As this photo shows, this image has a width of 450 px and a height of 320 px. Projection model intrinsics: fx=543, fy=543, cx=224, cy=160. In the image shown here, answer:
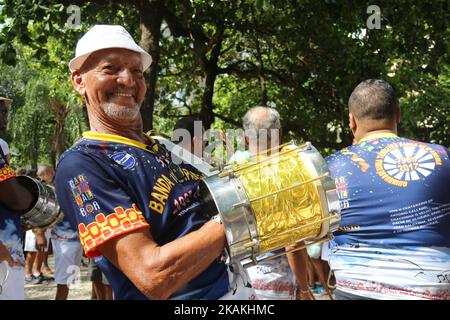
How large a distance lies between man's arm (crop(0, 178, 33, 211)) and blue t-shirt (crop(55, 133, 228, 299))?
105 cm

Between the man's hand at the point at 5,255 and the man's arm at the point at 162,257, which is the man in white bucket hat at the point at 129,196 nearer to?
the man's arm at the point at 162,257

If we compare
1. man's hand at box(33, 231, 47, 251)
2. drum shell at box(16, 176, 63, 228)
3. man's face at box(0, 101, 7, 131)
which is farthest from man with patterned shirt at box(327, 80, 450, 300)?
man's hand at box(33, 231, 47, 251)

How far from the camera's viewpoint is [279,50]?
8906 mm

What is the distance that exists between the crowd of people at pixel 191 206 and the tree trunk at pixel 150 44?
966 mm

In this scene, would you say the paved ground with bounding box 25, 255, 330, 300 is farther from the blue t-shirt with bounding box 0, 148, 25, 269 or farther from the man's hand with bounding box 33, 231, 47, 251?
the blue t-shirt with bounding box 0, 148, 25, 269

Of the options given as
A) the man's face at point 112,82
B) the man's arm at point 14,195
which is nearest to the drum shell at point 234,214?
the man's face at point 112,82

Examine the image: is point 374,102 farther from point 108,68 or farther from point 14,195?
point 14,195

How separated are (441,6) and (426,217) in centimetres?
Answer: 437

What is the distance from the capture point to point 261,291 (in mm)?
3785

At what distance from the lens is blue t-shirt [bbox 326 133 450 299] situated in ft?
8.41

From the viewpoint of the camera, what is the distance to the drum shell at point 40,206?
2824 millimetres

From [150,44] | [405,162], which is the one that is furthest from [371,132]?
[150,44]
